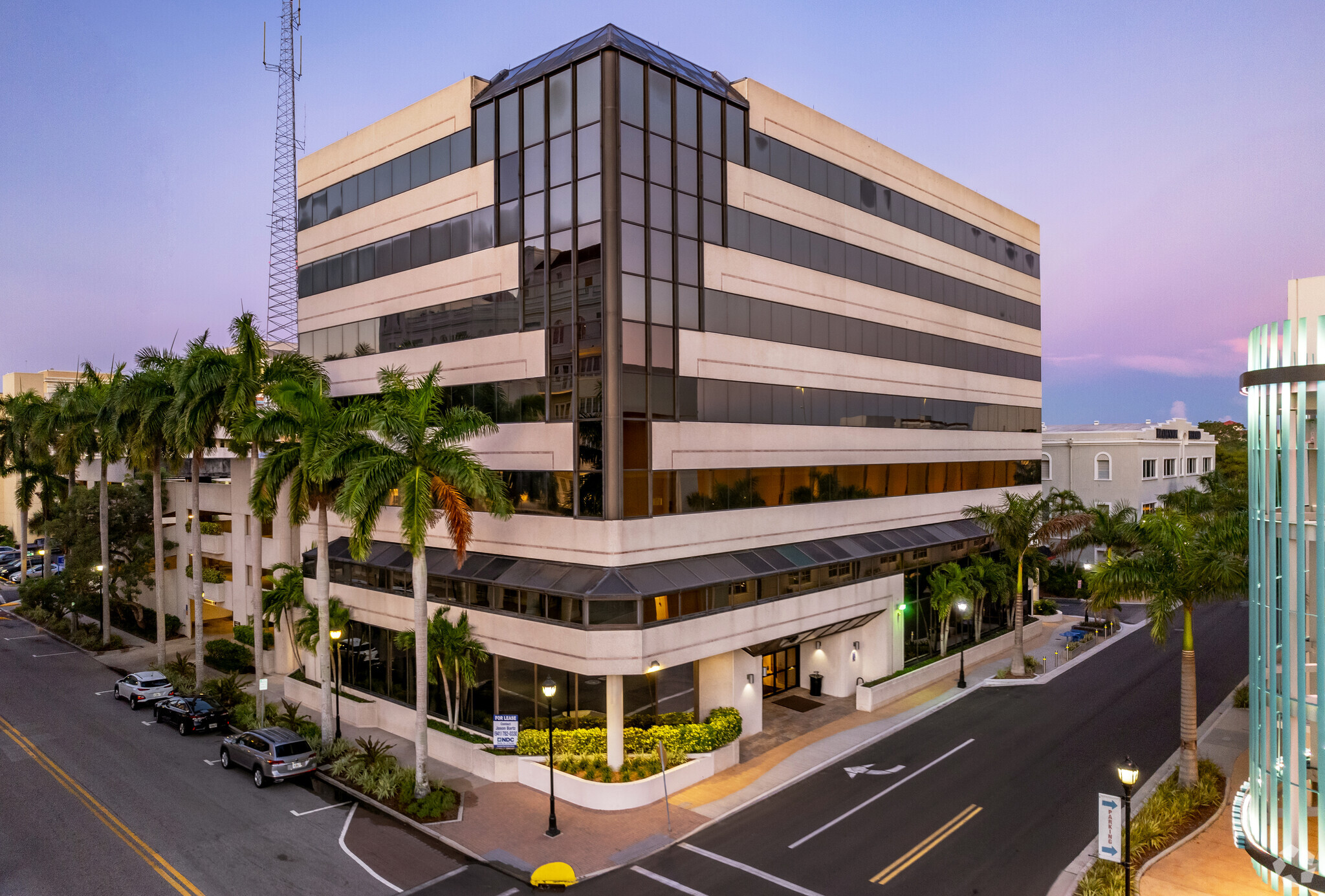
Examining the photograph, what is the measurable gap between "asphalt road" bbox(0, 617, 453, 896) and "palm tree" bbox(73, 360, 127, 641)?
41.3 feet

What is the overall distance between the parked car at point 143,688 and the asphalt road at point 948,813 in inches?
874

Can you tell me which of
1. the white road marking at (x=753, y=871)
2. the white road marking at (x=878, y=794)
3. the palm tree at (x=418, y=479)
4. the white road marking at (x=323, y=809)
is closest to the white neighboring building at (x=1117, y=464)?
the white road marking at (x=878, y=794)

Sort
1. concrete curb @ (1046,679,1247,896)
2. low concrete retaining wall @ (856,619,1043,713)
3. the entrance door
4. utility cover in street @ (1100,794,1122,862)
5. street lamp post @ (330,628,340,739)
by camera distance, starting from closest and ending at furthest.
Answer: utility cover in street @ (1100,794,1122,862)
concrete curb @ (1046,679,1247,896)
street lamp post @ (330,628,340,739)
low concrete retaining wall @ (856,619,1043,713)
the entrance door

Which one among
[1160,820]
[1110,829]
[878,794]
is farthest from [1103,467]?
[1110,829]

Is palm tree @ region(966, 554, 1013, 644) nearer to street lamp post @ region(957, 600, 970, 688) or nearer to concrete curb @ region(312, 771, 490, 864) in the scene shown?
street lamp post @ region(957, 600, 970, 688)

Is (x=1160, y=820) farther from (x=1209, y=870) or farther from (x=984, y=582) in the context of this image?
(x=984, y=582)

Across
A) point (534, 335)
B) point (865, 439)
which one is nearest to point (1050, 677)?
point (865, 439)

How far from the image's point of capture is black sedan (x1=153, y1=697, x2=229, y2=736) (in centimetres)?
2992

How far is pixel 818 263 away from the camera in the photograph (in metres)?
31.9

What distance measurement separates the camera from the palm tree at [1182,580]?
2178 centimetres

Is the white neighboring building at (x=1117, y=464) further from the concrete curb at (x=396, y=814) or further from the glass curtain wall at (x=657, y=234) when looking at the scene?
the concrete curb at (x=396, y=814)

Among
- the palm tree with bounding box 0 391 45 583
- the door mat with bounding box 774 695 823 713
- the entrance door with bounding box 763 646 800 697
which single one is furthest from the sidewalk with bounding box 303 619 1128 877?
the palm tree with bounding box 0 391 45 583

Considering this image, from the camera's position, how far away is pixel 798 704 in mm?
31984

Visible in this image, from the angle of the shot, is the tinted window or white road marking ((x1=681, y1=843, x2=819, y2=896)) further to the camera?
the tinted window
